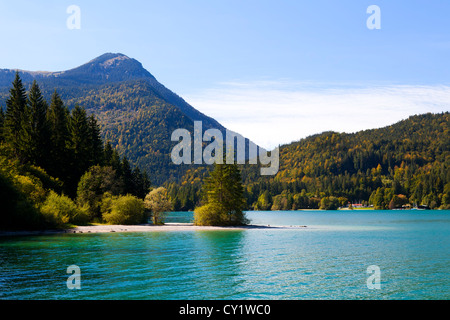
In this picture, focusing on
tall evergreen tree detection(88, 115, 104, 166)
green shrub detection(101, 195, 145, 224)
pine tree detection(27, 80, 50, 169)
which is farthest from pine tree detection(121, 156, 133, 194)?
pine tree detection(27, 80, 50, 169)

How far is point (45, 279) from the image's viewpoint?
28.6 metres

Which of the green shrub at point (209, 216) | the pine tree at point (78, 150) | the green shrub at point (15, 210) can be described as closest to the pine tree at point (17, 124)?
the pine tree at point (78, 150)

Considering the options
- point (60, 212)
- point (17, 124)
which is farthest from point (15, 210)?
point (17, 124)

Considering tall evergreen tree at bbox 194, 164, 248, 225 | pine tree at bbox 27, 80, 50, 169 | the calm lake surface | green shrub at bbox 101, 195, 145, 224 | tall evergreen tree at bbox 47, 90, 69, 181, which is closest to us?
the calm lake surface

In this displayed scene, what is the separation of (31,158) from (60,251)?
48564 mm

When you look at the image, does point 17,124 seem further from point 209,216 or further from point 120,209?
point 209,216

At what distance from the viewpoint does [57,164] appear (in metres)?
88.4

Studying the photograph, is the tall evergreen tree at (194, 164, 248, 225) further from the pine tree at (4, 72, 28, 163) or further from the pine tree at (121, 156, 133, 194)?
the pine tree at (4, 72, 28, 163)

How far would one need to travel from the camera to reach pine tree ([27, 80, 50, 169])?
84500mm

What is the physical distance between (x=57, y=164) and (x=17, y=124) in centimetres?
1225

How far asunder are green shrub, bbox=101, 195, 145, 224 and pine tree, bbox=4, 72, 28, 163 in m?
18.3

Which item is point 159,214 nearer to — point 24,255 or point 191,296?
point 24,255

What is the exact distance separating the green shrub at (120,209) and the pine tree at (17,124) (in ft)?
60.0

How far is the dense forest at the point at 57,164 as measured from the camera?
70.6 m
